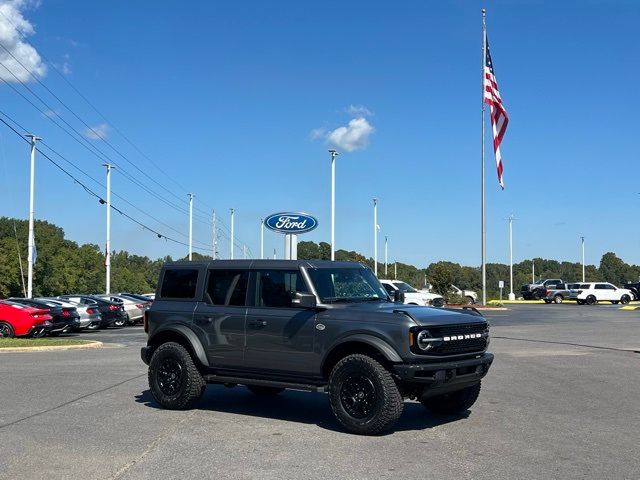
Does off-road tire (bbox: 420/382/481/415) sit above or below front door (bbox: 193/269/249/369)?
below

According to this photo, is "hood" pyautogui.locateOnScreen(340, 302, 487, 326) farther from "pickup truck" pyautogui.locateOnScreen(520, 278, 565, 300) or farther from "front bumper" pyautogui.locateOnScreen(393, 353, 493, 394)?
"pickup truck" pyautogui.locateOnScreen(520, 278, 565, 300)

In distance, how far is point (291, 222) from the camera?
32312mm

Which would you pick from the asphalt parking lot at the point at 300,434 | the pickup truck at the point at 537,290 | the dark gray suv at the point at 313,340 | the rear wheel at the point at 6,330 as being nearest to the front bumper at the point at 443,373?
the dark gray suv at the point at 313,340

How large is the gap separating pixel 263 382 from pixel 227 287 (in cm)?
143

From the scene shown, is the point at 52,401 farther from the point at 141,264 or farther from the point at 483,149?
the point at 141,264

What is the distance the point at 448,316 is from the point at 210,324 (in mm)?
3201

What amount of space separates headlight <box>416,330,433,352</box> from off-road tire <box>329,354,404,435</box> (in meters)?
0.49

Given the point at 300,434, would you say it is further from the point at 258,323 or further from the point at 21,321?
the point at 21,321

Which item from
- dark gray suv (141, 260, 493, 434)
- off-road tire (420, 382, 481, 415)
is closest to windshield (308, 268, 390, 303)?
dark gray suv (141, 260, 493, 434)

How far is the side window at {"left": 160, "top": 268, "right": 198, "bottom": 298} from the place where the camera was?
984 cm

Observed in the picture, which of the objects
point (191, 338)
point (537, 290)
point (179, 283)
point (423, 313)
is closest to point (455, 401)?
point (423, 313)

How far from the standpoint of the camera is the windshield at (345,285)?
8805mm

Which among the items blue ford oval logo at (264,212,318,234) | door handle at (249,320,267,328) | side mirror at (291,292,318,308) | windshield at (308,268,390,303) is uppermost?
blue ford oval logo at (264,212,318,234)

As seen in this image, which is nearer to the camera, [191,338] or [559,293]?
[191,338]
